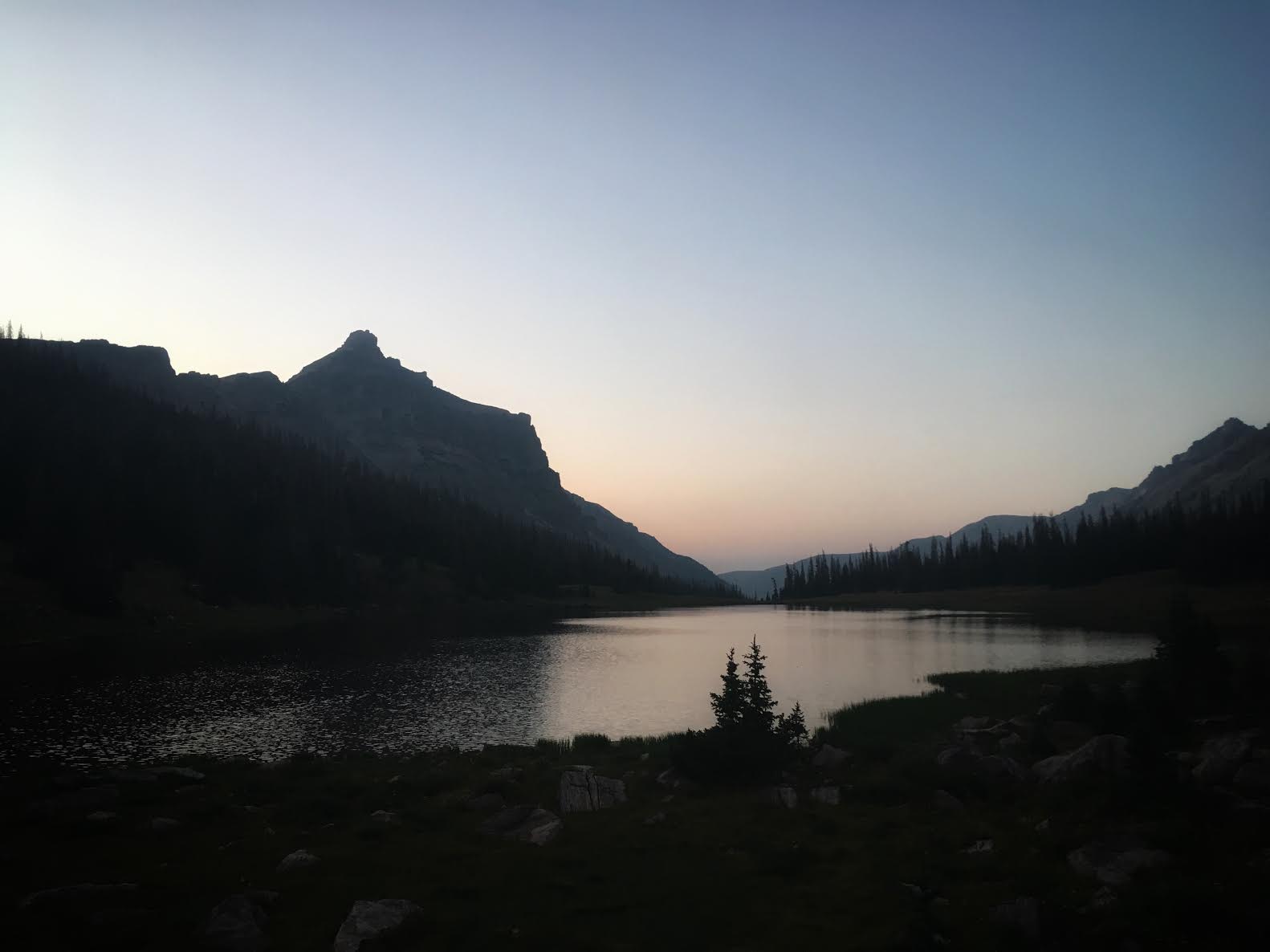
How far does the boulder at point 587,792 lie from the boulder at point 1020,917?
46.6 ft

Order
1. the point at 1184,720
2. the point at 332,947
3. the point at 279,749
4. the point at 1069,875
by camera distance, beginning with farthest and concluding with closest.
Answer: the point at 279,749 < the point at 1184,720 < the point at 1069,875 < the point at 332,947

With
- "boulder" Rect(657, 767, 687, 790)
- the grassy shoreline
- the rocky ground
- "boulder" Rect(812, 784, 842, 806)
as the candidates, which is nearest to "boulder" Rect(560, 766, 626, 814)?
the rocky ground

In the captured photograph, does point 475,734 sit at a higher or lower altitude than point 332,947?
lower

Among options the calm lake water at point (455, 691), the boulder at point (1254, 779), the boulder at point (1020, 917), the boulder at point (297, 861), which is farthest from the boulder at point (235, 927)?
the calm lake water at point (455, 691)

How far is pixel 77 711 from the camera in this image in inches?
1927

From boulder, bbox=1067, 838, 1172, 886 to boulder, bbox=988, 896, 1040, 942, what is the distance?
2383mm

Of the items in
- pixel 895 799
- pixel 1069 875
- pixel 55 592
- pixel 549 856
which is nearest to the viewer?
pixel 1069 875

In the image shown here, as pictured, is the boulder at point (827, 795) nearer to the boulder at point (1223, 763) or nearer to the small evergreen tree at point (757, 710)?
the small evergreen tree at point (757, 710)

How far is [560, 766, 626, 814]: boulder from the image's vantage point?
2538 centimetres

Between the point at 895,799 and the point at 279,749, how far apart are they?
109 ft

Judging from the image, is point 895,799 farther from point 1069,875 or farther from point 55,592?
point 55,592

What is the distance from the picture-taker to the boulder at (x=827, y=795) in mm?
25234

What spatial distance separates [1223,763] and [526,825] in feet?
67.4

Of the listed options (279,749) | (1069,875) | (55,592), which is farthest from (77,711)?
(55,592)
